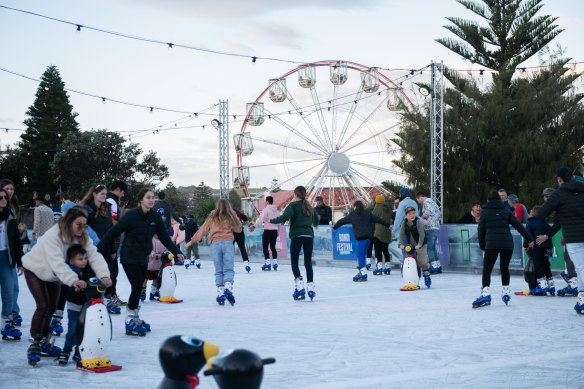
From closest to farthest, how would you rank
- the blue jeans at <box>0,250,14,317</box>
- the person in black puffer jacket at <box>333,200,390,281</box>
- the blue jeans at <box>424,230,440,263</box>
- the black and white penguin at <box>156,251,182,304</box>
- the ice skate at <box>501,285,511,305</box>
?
the blue jeans at <box>0,250,14,317</box> < the ice skate at <box>501,285,511,305</box> < the black and white penguin at <box>156,251,182,304</box> < the person in black puffer jacket at <box>333,200,390,281</box> < the blue jeans at <box>424,230,440,263</box>

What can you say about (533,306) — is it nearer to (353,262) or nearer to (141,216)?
(141,216)

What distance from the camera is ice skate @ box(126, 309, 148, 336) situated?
269 inches

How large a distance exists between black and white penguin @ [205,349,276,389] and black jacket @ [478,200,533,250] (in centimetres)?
743

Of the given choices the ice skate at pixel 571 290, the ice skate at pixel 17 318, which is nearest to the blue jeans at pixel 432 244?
the ice skate at pixel 571 290

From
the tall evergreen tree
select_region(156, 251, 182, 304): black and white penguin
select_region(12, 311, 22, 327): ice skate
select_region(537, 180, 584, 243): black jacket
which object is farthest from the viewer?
the tall evergreen tree

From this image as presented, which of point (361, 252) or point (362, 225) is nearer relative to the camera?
point (361, 252)

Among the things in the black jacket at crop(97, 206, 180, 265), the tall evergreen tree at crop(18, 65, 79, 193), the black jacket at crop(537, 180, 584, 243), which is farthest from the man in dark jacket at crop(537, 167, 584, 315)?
the tall evergreen tree at crop(18, 65, 79, 193)

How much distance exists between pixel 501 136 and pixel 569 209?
22.1 meters

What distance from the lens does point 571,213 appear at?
7648 mm

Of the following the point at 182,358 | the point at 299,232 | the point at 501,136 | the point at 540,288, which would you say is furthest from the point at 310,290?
the point at 501,136

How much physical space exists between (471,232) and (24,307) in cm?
931

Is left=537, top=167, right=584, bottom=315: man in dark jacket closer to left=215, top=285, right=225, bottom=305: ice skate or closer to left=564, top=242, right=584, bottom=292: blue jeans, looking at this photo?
left=564, top=242, right=584, bottom=292: blue jeans

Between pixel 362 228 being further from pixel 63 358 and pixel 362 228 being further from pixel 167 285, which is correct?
pixel 63 358

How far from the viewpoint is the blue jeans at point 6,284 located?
6.65 metres
